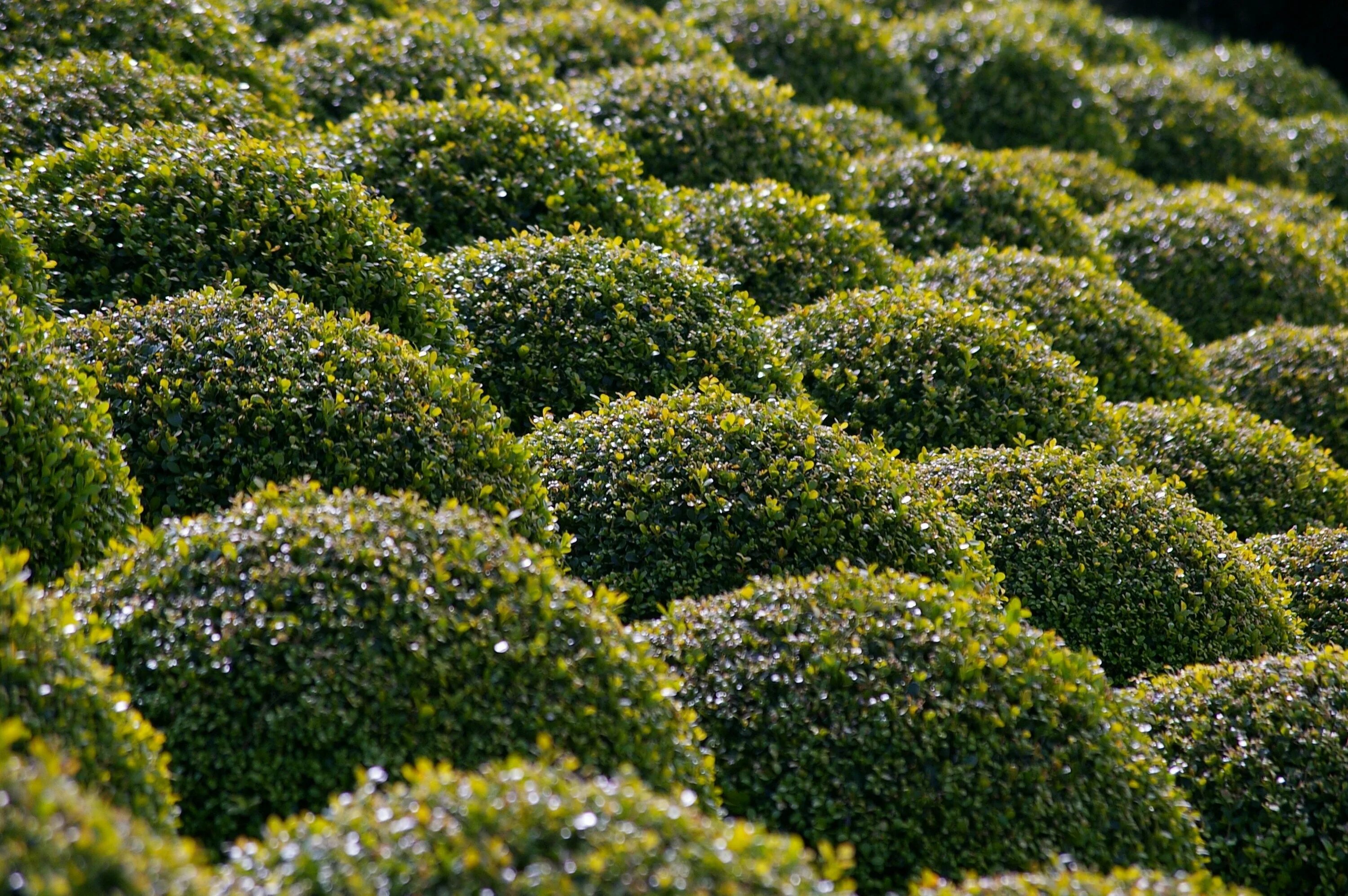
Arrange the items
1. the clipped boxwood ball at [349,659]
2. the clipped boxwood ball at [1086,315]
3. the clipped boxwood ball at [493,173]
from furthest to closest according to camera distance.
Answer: the clipped boxwood ball at [1086,315], the clipped boxwood ball at [493,173], the clipped boxwood ball at [349,659]

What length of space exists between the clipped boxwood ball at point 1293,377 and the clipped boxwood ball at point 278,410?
5.16m

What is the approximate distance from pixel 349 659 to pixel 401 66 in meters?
5.87

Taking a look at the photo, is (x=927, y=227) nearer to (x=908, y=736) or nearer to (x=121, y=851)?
(x=908, y=736)

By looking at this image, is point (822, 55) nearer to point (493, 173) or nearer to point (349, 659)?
point (493, 173)

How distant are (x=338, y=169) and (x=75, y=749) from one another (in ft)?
12.2

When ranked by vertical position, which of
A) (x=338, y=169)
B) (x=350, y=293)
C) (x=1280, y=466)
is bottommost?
(x=1280, y=466)

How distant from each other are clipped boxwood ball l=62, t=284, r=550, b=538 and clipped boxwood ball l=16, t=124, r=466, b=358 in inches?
17.8

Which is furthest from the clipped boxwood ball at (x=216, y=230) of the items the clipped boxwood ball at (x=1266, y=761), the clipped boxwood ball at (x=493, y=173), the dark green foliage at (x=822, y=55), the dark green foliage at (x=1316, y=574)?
the dark green foliage at (x=822, y=55)

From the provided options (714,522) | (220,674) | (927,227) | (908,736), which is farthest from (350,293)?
(927,227)

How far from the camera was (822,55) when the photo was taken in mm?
10703

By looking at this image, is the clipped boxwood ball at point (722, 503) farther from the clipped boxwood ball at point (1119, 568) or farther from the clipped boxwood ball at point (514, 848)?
the clipped boxwood ball at point (514, 848)

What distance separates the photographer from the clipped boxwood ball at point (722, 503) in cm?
548

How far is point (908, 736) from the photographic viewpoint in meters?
4.51

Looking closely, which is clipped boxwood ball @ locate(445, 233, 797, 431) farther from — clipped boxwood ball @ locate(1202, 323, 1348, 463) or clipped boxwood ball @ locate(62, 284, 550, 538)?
clipped boxwood ball @ locate(1202, 323, 1348, 463)
